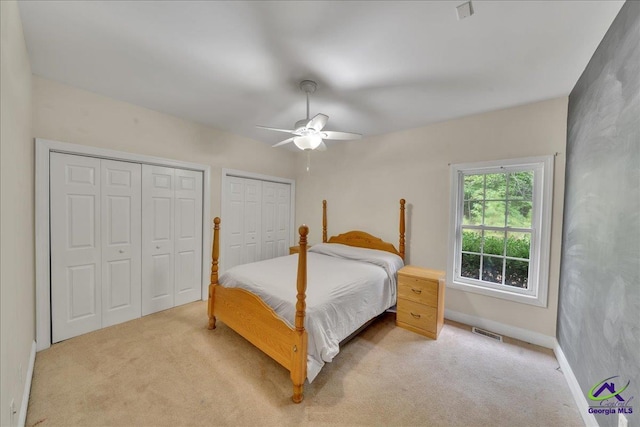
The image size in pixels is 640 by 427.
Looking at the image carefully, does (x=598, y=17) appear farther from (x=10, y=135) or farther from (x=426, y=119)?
(x=10, y=135)

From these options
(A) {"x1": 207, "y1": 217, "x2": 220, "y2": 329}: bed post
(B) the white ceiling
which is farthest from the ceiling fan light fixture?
(A) {"x1": 207, "y1": 217, "x2": 220, "y2": 329}: bed post

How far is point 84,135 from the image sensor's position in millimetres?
2410

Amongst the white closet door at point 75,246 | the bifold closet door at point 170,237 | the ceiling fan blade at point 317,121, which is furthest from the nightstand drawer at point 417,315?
the white closet door at point 75,246

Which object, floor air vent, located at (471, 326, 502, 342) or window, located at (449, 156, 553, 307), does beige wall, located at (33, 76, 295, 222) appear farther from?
floor air vent, located at (471, 326, 502, 342)

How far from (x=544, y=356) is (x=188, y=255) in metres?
4.10

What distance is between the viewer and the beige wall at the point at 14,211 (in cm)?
118

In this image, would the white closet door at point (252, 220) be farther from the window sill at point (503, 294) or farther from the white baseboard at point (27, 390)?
the window sill at point (503, 294)

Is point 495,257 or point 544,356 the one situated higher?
point 495,257

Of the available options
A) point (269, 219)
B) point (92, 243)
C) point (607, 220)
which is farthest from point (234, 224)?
point (607, 220)

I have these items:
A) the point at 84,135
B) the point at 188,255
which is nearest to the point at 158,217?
the point at 188,255

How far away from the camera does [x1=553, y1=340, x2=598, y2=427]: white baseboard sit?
153 cm

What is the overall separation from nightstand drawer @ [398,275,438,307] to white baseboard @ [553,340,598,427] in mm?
1023

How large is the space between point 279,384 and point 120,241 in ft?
7.57

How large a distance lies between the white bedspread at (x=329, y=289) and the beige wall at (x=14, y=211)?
54.0 inches
